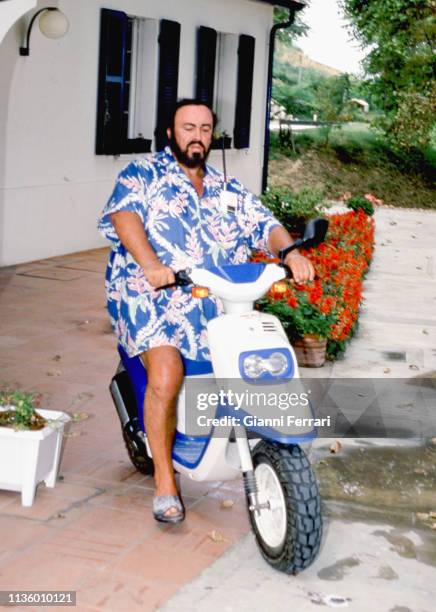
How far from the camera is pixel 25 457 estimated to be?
4398mm

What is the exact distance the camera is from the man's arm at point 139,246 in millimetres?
3779

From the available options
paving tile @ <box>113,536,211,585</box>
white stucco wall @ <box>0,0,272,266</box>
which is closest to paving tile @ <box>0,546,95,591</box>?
paving tile @ <box>113,536,211,585</box>

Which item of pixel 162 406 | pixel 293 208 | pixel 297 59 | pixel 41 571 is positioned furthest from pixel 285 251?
pixel 297 59

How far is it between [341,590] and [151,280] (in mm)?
1322

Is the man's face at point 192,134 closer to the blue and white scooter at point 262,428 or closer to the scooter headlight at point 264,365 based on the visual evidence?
the blue and white scooter at point 262,428

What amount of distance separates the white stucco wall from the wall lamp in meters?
0.10

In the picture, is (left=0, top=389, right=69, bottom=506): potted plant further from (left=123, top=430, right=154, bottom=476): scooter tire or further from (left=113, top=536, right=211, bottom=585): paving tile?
(left=113, top=536, right=211, bottom=585): paving tile

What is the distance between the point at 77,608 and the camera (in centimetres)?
354

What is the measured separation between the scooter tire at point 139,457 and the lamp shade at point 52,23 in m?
6.41

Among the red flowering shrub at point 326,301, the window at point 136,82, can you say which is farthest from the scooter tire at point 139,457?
the window at point 136,82

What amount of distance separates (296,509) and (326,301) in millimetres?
3976

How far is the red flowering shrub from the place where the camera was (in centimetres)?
728

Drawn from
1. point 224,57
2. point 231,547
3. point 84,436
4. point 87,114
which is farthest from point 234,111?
point 231,547

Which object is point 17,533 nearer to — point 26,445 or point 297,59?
point 26,445
